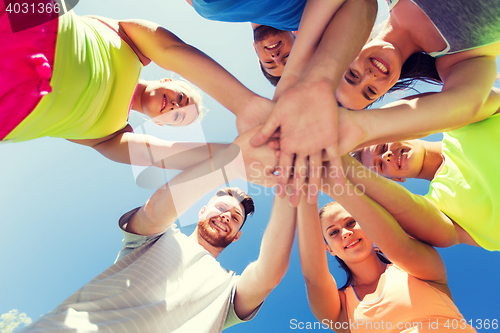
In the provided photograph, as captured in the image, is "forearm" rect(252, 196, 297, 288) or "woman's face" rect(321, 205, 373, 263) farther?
"woman's face" rect(321, 205, 373, 263)

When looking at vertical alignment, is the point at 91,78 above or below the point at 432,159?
above

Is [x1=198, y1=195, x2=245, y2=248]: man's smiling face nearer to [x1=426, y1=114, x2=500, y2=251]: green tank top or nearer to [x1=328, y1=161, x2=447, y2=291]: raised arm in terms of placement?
[x1=328, y1=161, x2=447, y2=291]: raised arm

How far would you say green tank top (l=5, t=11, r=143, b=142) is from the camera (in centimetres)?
46

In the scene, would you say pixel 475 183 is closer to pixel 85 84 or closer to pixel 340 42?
pixel 340 42

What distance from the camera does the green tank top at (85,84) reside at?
1.52ft

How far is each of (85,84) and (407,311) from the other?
125 centimetres

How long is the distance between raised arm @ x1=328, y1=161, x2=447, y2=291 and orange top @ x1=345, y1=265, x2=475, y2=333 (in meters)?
0.10

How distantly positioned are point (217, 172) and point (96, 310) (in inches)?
19.8

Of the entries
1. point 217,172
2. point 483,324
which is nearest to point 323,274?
point 217,172

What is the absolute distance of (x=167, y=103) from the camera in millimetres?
1137

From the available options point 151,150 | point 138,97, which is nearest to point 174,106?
point 138,97

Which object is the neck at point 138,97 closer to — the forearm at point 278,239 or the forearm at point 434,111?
the forearm at point 278,239

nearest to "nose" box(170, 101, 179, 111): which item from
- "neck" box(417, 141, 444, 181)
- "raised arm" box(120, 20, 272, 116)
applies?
"raised arm" box(120, 20, 272, 116)

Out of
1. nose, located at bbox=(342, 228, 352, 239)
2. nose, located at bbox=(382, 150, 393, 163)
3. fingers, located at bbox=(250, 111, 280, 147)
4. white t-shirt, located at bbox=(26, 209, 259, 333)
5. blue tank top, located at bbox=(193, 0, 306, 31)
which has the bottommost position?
nose, located at bbox=(342, 228, 352, 239)
